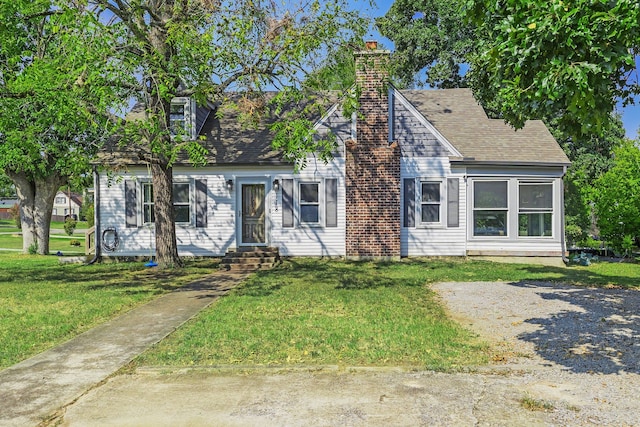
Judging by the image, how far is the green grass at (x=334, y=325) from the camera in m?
5.76

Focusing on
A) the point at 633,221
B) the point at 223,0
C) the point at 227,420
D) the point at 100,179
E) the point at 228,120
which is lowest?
the point at 227,420

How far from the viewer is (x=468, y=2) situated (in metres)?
4.82

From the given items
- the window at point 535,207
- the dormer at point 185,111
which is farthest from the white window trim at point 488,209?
the dormer at point 185,111

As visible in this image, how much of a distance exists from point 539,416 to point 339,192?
1258 centimetres

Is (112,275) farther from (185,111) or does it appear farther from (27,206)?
(27,206)

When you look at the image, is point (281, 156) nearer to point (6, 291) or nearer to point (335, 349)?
point (6, 291)

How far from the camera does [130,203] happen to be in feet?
54.9

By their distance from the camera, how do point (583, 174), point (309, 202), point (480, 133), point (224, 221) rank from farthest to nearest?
point (583, 174) → point (480, 133) → point (224, 221) → point (309, 202)

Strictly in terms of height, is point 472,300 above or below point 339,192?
below

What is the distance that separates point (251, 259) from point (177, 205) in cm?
358

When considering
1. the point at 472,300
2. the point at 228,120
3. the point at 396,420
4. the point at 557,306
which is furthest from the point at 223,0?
the point at 396,420

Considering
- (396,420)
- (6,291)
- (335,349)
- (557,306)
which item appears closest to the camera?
(396,420)

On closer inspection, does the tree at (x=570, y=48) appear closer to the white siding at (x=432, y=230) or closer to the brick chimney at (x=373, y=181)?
the brick chimney at (x=373, y=181)

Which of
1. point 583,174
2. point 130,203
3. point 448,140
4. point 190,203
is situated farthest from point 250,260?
point 583,174
